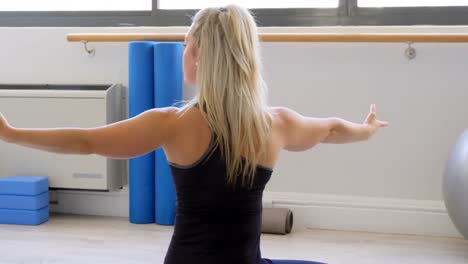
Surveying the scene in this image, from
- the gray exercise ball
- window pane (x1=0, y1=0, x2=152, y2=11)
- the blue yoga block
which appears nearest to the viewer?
the gray exercise ball

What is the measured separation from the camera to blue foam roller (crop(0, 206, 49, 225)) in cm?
324

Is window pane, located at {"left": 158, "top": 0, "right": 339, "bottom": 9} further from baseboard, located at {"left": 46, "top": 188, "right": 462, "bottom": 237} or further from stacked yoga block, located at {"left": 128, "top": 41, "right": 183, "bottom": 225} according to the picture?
baseboard, located at {"left": 46, "top": 188, "right": 462, "bottom": 237}

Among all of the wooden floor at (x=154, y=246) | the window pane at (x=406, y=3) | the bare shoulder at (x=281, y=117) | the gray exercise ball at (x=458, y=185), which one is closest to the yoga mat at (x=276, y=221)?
the wooden floor at (x=154, y=246)

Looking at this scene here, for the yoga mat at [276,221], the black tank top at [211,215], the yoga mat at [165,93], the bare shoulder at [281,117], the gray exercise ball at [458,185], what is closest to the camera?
the black tank top at [211,215]

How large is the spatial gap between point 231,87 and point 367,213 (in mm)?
1986

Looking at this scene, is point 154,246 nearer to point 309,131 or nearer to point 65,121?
point 65,121

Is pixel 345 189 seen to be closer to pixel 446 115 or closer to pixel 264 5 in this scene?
pixel 446 115

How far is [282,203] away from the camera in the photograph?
10.6ft

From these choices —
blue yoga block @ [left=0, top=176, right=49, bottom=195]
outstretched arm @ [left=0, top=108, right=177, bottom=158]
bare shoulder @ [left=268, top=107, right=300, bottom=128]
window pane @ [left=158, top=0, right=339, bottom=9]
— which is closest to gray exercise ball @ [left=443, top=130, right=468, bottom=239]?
window pane @ [left=158, top=0, right=339, bottom=9]

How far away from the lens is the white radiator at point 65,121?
3299 mm

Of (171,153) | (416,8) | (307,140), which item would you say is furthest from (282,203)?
(171,153)

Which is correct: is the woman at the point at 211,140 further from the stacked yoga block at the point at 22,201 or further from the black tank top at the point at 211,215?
the stacked yoga block at the point at 22,201

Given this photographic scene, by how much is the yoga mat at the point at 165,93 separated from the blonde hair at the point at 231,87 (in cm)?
178

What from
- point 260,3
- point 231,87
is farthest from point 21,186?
point 231,87
